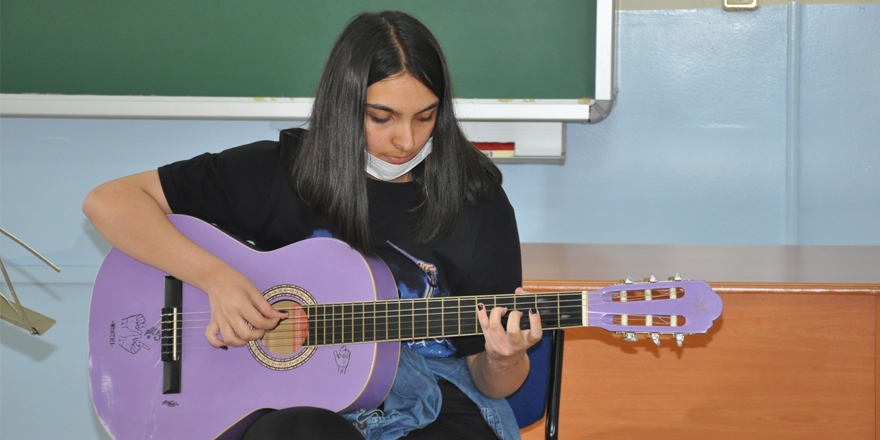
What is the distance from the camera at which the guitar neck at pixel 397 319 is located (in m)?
1.15

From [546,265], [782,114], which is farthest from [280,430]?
[782,114]

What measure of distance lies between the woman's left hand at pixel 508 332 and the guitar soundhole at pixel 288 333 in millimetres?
326

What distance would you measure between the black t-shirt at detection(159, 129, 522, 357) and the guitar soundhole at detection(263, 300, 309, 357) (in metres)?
0.14

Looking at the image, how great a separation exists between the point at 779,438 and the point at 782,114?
47.5 inches

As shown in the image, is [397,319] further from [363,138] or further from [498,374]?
[363,138]

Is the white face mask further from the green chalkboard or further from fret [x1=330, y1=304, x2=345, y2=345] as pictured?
the green chalkboard

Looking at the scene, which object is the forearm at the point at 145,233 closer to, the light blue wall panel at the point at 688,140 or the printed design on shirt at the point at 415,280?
the printed design on shirt at the point at 415,280

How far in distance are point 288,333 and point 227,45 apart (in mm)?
1332

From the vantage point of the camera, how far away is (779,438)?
1.51 meters

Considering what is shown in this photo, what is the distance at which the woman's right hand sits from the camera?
3.82ft

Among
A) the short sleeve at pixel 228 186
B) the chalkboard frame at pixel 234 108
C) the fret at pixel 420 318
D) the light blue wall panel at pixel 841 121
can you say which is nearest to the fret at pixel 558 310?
the fret at pixel 420 318

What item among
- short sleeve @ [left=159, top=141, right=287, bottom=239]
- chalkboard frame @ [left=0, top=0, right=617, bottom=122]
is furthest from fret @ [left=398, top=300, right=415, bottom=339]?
chalkboard frame @ [left=0, top=0, right=617, bottom=122]

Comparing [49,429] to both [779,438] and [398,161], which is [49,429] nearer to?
[398,161]

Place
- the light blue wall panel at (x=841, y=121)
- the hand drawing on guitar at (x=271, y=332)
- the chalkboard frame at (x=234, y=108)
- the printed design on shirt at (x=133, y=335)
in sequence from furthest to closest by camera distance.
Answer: the light blue wall panel at (x=841, y=121) → the chalkboard frame at (x=234, y=108) → the printed design on shirt at (x=133, y=335) → the hand drawing on guitar at (x=271, y=332)
